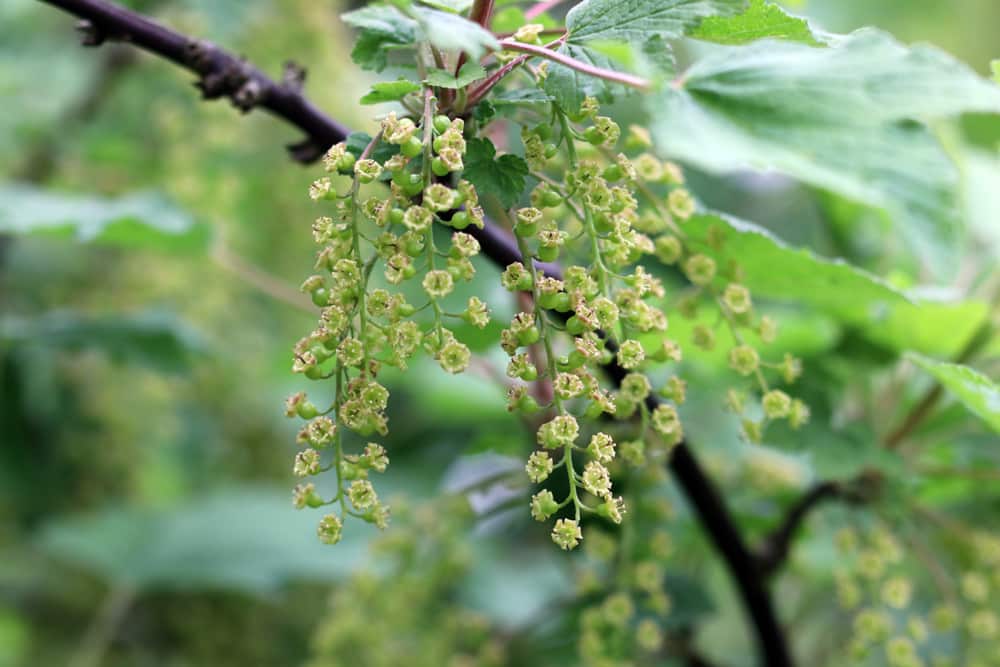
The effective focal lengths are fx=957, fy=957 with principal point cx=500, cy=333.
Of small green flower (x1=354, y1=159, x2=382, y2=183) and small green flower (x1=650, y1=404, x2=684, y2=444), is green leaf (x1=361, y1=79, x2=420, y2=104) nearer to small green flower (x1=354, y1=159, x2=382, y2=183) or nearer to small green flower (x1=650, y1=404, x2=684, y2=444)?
small green flower (x1=354, y1=159, x2=382, y2=183)

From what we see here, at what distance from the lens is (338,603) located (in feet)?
3.60

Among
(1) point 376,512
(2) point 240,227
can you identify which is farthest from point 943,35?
(1) point 376,512

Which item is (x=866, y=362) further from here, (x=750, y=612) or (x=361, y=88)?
(x=361, y=88)

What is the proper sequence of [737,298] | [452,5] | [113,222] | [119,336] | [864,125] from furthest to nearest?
[119,336] → [113,222] → [737,298] → [452,5] → [864,125]

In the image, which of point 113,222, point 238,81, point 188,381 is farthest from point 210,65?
point 188,381

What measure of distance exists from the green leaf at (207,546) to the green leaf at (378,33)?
97cm

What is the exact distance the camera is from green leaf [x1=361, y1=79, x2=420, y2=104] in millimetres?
539

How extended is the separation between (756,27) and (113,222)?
0.81m

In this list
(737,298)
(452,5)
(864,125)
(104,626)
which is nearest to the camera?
(864,125)

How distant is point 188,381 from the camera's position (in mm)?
1611

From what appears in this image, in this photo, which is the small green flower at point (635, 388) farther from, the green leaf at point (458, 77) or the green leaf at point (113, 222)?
the green leaf at point (113, 222)

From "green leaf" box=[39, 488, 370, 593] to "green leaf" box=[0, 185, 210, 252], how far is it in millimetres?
540

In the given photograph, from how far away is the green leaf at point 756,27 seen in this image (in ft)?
1.75

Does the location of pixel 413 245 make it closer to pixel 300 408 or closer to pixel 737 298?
pixel 300 408
